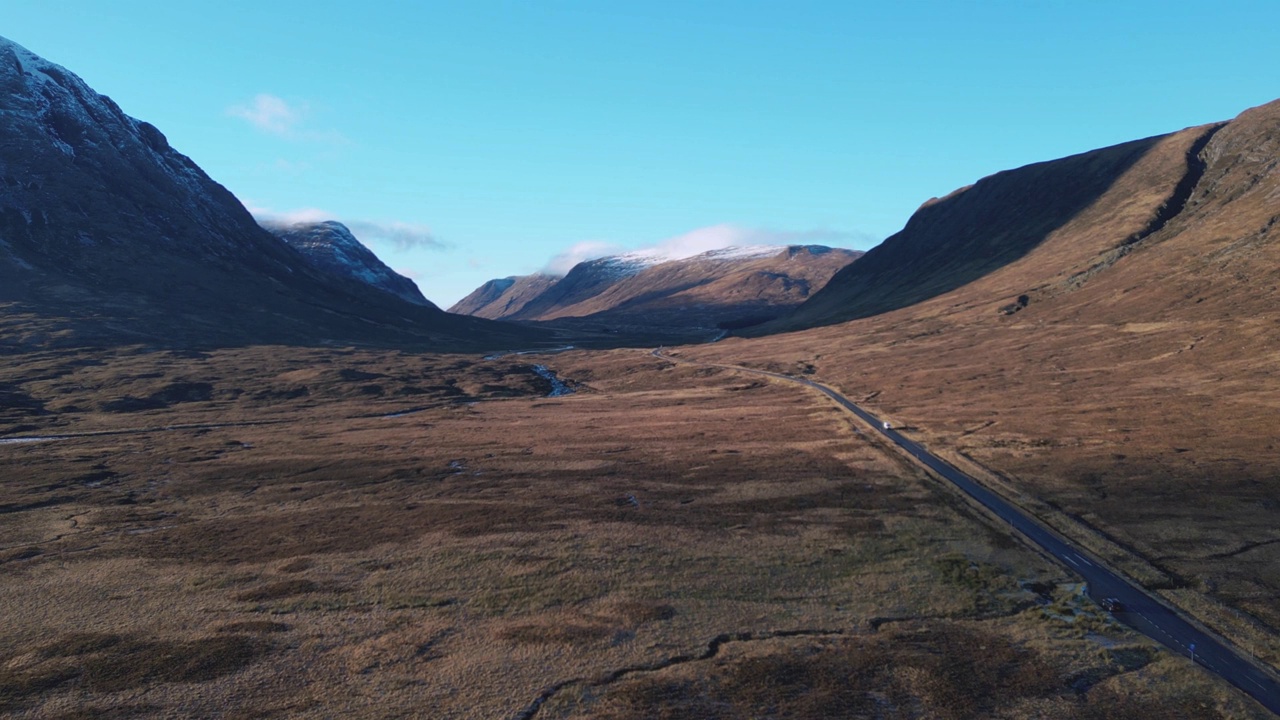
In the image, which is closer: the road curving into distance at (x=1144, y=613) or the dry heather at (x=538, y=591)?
the dry heather at (x=538, y=591)

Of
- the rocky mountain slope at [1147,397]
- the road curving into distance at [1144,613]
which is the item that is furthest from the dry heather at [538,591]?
the rocky mountain slope at [1147,397]

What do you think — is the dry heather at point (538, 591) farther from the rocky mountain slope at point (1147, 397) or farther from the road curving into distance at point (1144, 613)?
the rocky mountain slope at point (1147, 397)

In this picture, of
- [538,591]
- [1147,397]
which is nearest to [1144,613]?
[538,591]

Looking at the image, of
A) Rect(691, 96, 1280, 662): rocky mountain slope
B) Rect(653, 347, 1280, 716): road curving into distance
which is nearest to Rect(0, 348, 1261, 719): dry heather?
Rect(653, 347, 1280, 716): road curving into distance

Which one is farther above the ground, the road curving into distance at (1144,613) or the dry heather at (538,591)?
the dry heather at (538,591)

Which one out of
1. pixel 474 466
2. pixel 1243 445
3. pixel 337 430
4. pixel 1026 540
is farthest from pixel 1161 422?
pixel 337 430

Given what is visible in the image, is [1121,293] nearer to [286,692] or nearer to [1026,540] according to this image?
[1026,540]
